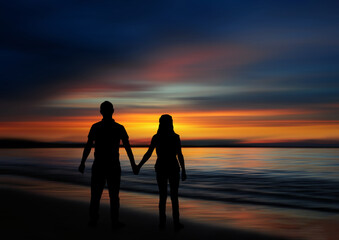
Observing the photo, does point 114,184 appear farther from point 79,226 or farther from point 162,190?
point 79,226

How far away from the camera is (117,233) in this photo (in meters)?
7.70

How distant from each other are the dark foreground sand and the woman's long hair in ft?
6.13

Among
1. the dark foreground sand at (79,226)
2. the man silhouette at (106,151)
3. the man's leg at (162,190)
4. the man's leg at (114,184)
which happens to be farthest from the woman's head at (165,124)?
the dark foreground sand at (79,226)

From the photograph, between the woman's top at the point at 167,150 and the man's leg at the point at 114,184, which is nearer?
the man's leg at the point at 114,184

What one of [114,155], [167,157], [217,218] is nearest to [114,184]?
[114,155]

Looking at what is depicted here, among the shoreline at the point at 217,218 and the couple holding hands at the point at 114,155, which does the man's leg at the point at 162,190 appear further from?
the shoreline at the point at 217,218

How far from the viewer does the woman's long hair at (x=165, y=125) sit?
792cm

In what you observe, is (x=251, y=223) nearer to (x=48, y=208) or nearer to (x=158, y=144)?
(x=158, y=144)

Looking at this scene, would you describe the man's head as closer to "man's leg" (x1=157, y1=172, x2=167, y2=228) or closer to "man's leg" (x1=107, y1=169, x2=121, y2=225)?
"man's leg" (x1=107, y1=169, x2=121, y2=225)

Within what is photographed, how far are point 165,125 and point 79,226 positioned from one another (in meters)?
2.70

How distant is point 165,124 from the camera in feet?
26.0

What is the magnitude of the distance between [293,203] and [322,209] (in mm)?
1560

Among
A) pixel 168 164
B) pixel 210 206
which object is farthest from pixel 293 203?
pixel 168 164

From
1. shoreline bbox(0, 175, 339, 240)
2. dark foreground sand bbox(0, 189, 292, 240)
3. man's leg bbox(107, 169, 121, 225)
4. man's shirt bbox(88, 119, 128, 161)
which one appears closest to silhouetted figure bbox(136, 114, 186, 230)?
man's leg bbox(107, 169, 121, 225)
